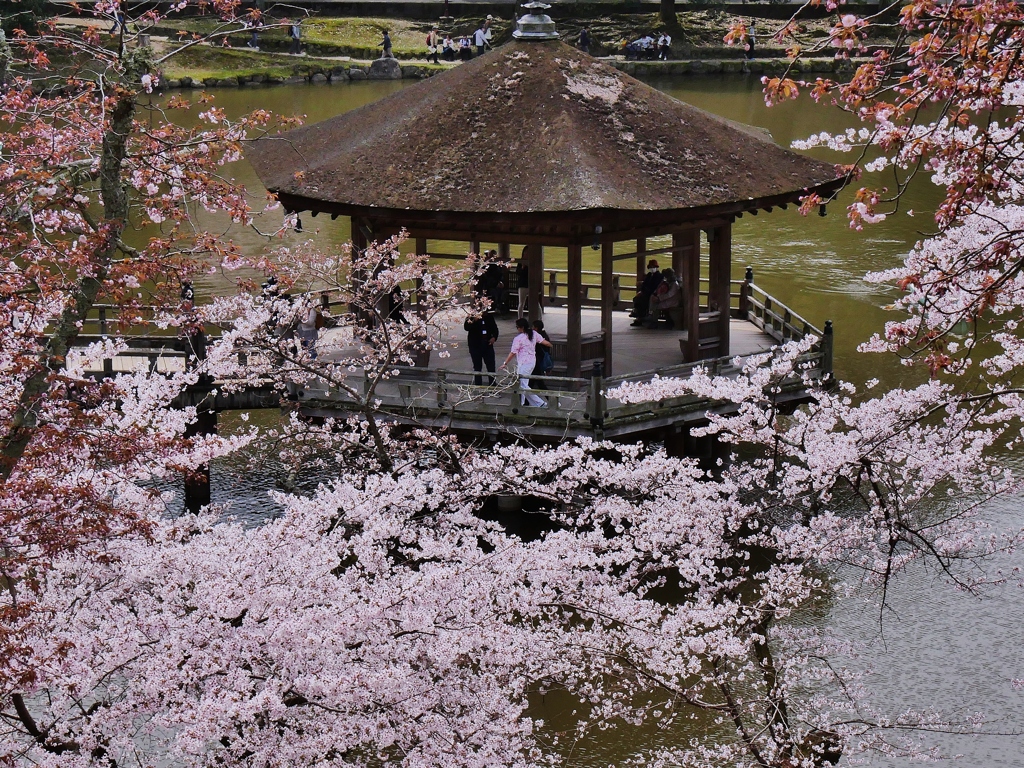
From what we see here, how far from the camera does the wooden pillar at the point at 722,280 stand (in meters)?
18.3

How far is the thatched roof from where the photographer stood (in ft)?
54.2

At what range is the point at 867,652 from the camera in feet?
46.1

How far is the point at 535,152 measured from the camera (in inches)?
669

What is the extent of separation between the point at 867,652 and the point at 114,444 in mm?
8597

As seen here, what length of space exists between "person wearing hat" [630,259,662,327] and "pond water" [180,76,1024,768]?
16.0 ft

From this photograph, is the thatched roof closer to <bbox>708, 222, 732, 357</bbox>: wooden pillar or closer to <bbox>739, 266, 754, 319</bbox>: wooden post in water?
<bbox>708, 222, 732, 357</bbox>: wooden pillar

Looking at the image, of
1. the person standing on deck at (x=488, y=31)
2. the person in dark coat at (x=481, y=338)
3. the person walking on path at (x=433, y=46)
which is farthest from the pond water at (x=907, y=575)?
the person standing on deck at (x=488, y=31)

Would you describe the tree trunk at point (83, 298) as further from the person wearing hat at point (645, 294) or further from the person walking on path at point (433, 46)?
the person walking on path at point (433, 46)

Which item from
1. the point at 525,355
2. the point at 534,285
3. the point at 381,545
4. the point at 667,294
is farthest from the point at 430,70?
the point at 381,545

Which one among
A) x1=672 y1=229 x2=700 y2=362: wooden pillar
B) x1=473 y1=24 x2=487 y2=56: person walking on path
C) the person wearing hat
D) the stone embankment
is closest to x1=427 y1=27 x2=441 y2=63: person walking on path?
the stone embankment

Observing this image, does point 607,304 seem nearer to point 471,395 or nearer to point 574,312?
point 574,312

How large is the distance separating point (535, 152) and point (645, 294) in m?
3.89

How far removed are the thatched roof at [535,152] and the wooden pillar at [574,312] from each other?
1.10m

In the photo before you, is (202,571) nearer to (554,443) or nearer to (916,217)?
(554,443)
